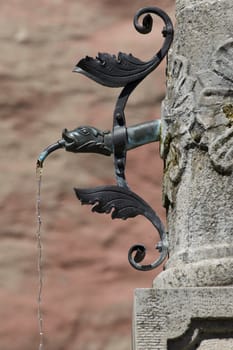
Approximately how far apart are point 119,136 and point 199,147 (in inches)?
8.2

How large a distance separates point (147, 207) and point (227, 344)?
0.39m

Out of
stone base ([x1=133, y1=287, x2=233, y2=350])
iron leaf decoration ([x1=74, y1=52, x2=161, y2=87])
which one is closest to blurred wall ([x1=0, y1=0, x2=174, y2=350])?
iron leaf decoration ([x1=74, y1=52, x2=161, y2=87])

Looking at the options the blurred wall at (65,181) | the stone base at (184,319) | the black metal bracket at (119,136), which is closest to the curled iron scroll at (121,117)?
the black metal bracket at (119,136)

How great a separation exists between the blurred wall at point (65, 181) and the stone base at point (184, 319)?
351cm

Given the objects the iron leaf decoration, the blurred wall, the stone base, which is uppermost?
the blurred wall

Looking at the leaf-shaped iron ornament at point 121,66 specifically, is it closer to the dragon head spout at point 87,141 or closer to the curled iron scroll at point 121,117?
the curled iron scroll at point 121,117

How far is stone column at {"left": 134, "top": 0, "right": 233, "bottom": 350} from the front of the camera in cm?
319

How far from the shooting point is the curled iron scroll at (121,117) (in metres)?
3.47

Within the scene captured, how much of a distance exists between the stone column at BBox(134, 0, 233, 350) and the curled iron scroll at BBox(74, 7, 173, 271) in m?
0.04

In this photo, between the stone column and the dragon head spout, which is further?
the dragon head spout

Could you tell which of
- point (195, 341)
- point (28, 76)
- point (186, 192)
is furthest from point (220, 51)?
point (28, 76)

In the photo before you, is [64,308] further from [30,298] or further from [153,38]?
[153,38]

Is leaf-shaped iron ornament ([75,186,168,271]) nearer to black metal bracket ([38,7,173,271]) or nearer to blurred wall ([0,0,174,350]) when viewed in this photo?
black metal bracket ([38,7,173,271])

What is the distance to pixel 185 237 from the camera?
3.33 m
